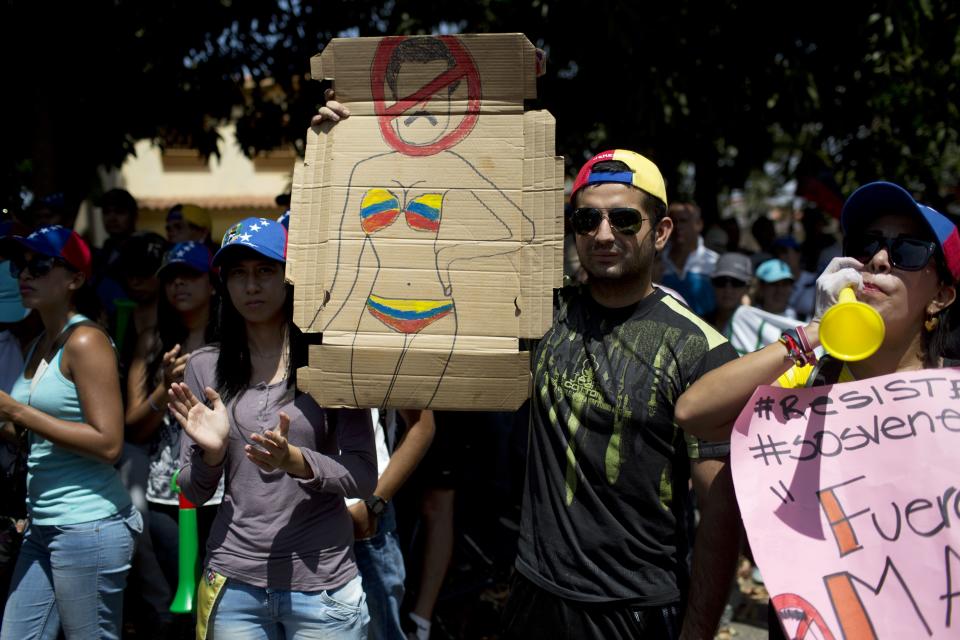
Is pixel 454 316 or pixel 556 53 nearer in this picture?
pixel 454 316

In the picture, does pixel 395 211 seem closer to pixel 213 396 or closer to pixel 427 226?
pixel 427 226

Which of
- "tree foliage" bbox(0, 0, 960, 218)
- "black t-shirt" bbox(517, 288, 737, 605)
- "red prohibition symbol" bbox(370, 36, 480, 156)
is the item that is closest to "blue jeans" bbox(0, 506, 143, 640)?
"black t-shirt" bbox(517, 288, 737, 605)

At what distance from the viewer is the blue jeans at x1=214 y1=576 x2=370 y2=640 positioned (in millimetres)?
2617

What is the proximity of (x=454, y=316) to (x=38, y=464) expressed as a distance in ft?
6.26

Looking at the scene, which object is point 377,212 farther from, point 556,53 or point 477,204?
point 556,53

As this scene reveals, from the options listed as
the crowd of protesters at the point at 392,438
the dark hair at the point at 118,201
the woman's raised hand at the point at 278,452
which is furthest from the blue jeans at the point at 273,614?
the dark hair at the point at 118,201

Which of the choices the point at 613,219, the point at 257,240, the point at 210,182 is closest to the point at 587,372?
the point at 613,219

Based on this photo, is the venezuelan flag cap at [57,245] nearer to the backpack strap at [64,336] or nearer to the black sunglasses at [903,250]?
the backpack strap at [64,336]

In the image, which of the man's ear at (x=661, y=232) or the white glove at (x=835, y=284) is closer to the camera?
the white glove at (x=835, y=284)

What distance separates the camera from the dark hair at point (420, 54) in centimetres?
236

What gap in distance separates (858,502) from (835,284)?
18.1 inches

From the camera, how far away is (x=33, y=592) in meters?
3.27

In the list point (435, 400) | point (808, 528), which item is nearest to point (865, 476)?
point (808, 528)

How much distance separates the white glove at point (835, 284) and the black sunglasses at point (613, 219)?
0.68 meters
